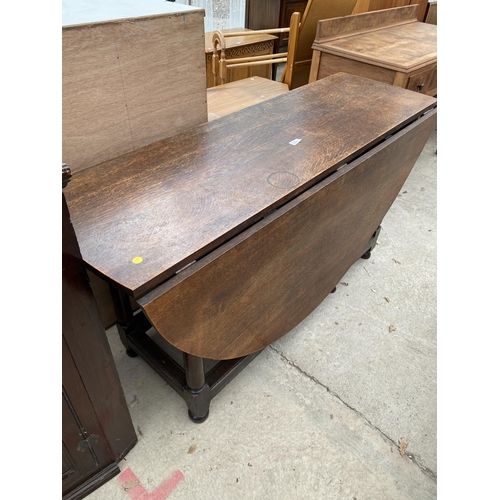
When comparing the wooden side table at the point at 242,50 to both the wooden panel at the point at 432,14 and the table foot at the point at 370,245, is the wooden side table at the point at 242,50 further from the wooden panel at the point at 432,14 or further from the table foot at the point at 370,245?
the table foot at the point at 370,245

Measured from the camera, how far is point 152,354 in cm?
142

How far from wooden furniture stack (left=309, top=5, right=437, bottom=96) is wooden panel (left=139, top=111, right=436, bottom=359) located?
2.07ft

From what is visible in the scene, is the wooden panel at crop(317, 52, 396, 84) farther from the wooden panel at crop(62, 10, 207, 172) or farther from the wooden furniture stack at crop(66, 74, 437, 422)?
the wooden panel at crop(62, 10, 207, 172)

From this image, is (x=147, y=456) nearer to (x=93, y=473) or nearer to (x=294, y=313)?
(x=93, y=473)

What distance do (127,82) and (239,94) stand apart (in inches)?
47.6

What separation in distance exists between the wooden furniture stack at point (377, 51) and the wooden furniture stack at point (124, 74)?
129cm

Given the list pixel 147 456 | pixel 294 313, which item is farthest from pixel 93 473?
pixel 294 313

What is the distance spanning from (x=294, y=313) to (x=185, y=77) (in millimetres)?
915

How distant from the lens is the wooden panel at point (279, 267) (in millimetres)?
873

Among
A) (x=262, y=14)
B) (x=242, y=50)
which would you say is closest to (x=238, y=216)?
(x=242, y=50)

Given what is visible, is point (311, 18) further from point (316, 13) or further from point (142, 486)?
point (142, 486)

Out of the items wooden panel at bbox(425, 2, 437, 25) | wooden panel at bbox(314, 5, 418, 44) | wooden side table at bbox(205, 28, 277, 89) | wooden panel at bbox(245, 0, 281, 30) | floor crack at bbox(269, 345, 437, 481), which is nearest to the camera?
floor crack at bbox(269, 345, 437, 481)

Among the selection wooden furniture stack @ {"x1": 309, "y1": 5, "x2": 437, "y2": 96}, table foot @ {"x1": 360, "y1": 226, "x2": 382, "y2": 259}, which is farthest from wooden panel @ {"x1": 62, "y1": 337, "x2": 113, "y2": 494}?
wooden furniture stack @ {"x1": 309, "y1": 5, "x2": 437, "y2": 96}

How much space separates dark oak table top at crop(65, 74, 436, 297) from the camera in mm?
836
